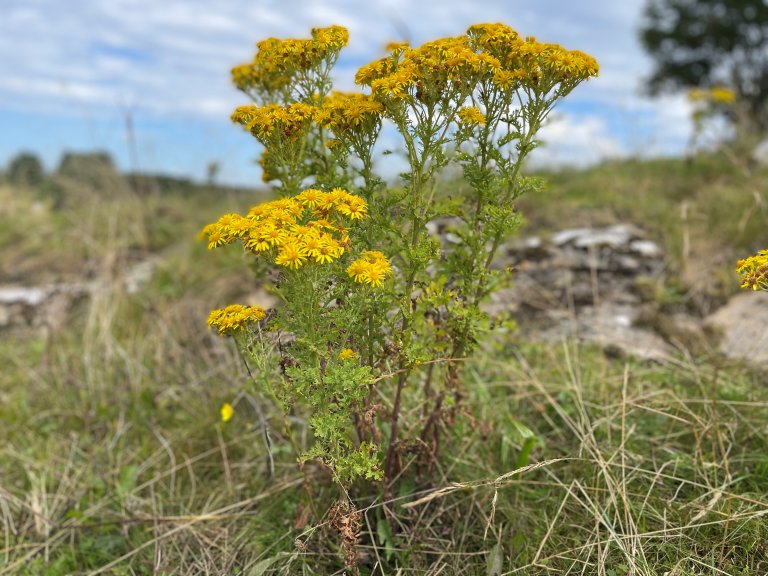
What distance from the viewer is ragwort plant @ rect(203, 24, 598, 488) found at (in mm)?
1782

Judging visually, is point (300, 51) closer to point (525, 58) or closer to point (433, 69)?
point (433, 69)

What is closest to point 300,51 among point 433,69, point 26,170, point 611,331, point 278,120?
point 278,120

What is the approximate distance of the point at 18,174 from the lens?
36.3 feet

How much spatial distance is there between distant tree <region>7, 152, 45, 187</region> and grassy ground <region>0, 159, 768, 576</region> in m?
7.44

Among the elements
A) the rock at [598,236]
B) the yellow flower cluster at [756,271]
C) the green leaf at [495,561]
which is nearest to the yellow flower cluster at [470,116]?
the yellow flower cluster at [756,271]

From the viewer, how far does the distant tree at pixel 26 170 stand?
35.8 feet

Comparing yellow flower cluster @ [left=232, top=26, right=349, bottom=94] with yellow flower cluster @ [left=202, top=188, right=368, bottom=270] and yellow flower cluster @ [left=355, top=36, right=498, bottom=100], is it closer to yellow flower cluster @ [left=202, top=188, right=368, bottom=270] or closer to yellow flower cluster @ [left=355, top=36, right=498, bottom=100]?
yellow flower cluster @ [left=355, top=36, right=498, bottom=100]

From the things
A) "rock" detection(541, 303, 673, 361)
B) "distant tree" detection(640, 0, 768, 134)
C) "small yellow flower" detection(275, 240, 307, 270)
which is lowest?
"rock" detection(541, 303, 673, 361)

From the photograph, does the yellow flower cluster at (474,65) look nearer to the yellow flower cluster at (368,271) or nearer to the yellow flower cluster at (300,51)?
the yellow flower cluster at (300,51)

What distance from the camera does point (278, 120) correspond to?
1875mm

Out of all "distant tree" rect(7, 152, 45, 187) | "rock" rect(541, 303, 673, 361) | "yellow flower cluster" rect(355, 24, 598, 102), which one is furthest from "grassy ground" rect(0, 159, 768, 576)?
"distant tree" rect(7, 152, 45, 187)

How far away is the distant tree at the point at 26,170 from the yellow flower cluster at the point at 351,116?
10146mm

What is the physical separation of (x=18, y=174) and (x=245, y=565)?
11.0 meters

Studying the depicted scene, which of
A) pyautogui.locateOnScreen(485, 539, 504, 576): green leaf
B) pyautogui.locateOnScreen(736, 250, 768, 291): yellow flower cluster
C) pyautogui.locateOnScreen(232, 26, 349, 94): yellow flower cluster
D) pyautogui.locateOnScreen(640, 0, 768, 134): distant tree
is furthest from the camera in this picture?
pyautogui.locateOnScreen(640, 0, 768, 134): distant tree
